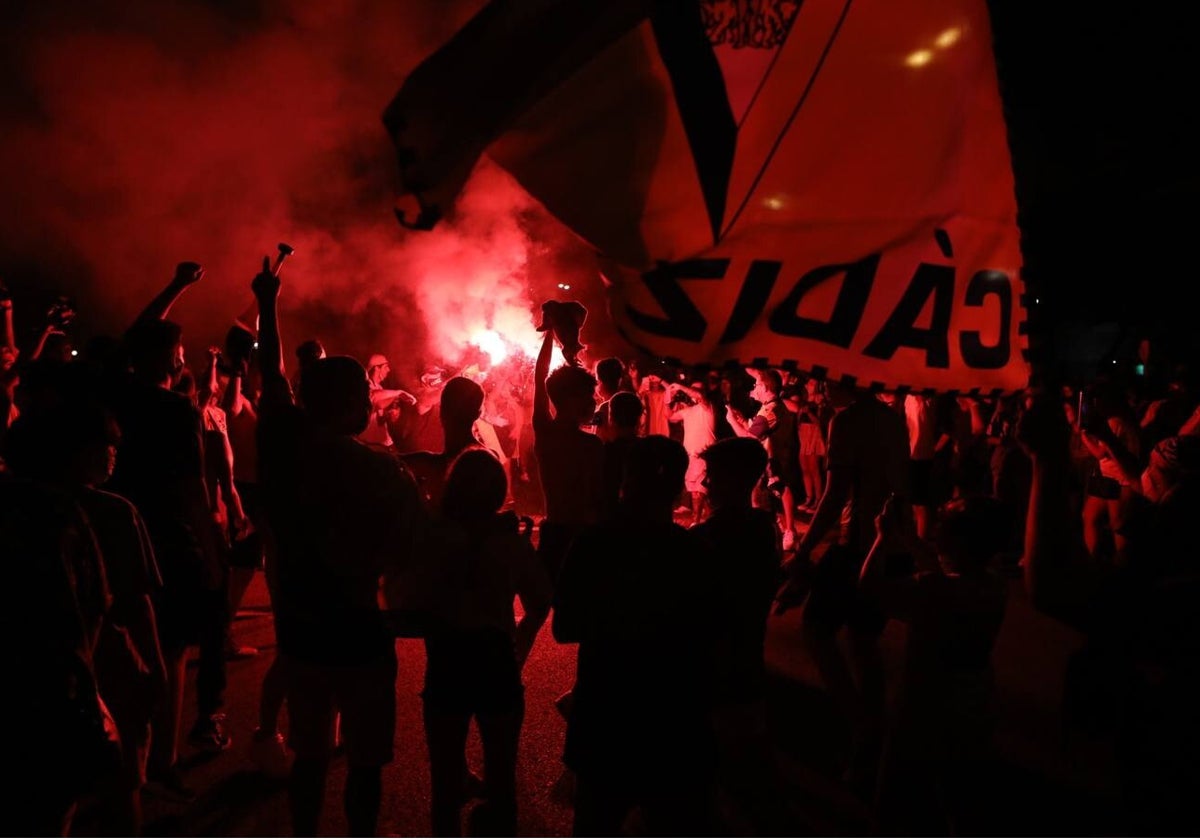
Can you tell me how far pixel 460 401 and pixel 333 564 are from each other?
103cm

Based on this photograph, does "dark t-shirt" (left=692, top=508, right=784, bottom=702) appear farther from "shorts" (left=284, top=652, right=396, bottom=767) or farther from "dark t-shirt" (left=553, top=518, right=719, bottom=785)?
"shorts" (left=284, top=652, right=396, bottom=767)

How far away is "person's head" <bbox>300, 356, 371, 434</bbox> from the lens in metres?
2.71

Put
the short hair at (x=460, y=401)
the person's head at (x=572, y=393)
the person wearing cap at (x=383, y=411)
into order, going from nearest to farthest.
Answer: the short hair at (x=460, y=401), the person's head at (x=572, y=393), the person wearing cap at (x=383, y=411)

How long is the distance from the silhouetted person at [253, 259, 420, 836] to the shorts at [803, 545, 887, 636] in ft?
6.09

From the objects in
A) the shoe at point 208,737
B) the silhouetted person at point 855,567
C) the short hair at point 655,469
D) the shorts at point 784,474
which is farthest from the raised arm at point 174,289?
the shorts at point 784,474

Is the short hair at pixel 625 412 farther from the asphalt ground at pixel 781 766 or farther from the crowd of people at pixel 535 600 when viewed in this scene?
the asphalt ground at pixel 781 766

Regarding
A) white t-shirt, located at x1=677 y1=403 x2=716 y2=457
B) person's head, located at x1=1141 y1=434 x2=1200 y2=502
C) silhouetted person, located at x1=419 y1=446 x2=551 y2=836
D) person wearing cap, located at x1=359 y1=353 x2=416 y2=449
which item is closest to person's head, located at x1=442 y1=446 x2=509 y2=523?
silhouetted person, located at x1=419 y1=446 x2=551 y2=836

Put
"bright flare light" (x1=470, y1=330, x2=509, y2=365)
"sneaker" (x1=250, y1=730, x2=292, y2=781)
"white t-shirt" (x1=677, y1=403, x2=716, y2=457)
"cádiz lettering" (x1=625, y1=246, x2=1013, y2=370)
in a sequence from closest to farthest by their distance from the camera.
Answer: "cádiz lettering" (x1=625, y1=246, x2=1013, y2=370)
"sneaker" (x1=250, y1=730, x2=292, y2=781)
"white t-shirt" (x1=677, y1=403, x2=716, y2=457)
"bright flare light" (x1=470, y1=330, x2=509, y2=365)

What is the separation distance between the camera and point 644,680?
7.38 ft

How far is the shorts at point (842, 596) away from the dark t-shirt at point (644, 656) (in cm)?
153

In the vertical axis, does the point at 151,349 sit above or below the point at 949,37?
below

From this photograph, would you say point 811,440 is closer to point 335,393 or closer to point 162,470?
point 162,470

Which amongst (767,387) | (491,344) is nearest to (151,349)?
(767,387)

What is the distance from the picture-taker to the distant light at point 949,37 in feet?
7.68
